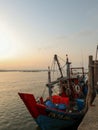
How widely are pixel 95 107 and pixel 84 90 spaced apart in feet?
37.4

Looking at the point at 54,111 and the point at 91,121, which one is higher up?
the point at 91,121

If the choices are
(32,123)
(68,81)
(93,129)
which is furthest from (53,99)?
(93,129)

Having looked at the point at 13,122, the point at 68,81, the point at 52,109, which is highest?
the point at 68,81

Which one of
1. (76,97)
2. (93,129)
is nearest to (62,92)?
(76,97)

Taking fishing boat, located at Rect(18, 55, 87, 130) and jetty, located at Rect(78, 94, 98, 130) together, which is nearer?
jetty, located at Rect(78, 94, 98, 130)

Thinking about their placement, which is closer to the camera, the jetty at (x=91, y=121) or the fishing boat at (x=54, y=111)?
the jetty at (x=91, y=121)

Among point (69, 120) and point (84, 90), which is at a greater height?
point (84, 90)

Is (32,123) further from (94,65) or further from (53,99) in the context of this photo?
(94,65)

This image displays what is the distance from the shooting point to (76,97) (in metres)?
24.6

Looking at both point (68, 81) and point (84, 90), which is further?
point (84, 90)

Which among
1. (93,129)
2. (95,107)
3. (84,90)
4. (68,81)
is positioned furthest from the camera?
(84,90)

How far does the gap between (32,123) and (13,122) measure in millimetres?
2333

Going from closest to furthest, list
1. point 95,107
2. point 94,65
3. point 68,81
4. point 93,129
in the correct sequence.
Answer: point 93,129, point 95,107, point 94,65, point 68,81

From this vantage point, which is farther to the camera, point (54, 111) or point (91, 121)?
point (54, 111)
